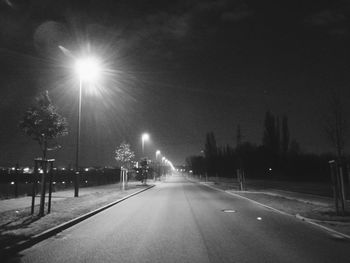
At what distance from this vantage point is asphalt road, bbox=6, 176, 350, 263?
280 inches

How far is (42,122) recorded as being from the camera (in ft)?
63.0

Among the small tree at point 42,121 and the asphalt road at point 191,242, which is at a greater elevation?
the small tree at point 42,121

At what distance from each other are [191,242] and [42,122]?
13440mm

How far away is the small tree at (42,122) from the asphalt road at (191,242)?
8.25 m

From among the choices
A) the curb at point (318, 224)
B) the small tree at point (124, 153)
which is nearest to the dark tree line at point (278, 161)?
the small tree at point (124, 153)

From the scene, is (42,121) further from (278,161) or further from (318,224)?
(278,161)

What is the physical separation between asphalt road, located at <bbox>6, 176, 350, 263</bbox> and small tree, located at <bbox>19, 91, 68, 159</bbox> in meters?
8.25

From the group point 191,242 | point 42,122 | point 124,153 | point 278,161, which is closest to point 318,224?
point 191,242

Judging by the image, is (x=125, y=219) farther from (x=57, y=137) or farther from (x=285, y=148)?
(x=285, y=148)

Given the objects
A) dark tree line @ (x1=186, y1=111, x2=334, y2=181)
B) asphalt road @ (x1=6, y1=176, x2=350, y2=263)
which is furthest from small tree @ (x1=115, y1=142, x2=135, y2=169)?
asphalt road @ (x1=6, y1=176, x2=350, y2=263)

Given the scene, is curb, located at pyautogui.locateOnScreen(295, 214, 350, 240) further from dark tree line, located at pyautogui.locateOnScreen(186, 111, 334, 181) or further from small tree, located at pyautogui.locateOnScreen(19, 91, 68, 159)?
dark tree line, located at pyautogui.locateOnScreen(186, 111, 334, 181)

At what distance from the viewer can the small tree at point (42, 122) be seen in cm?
1917

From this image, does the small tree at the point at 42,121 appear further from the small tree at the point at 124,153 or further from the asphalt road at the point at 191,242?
the small tree at the point at 124,153

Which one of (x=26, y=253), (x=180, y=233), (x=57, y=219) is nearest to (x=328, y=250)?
(x=180, y=233)
